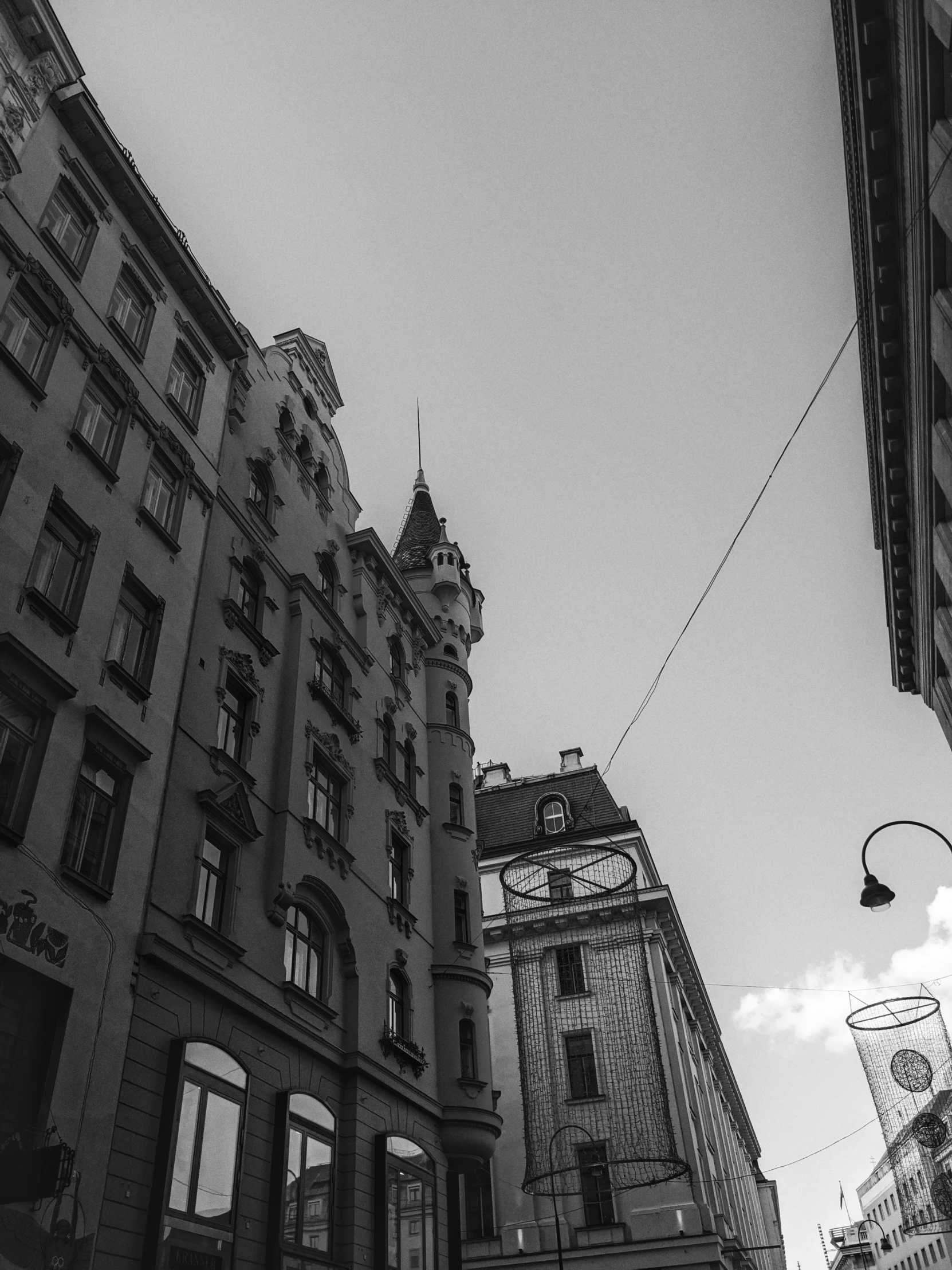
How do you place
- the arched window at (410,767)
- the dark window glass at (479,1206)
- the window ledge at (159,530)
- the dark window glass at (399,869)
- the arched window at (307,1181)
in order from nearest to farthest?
the arched window at (307,1181), the window ledge at (159,530), the dark window glass at (399,869), the arched window at (410,767), the dark window glass at (479,1206)

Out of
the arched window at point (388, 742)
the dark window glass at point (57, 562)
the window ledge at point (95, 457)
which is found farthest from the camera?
the arched window at point (388, 742)

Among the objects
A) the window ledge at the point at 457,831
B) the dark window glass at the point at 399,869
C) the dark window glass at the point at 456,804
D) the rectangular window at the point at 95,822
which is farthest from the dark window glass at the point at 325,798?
the dark window glass at the point at 456,804

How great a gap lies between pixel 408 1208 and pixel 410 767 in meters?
12.7

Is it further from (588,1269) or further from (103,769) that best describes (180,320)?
(588,1269)

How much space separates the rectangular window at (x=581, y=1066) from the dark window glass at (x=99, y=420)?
3274 centimetres

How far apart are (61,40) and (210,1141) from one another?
22.1 m

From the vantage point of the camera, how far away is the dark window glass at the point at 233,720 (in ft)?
68.1

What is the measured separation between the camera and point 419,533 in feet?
144

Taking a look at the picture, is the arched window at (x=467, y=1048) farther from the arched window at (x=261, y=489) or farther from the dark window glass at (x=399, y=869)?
the arched window at (x=261, y=489)

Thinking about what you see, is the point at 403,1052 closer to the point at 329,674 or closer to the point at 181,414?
the point at 329,674

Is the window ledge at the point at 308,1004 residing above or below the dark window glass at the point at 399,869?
below

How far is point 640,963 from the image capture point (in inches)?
1671

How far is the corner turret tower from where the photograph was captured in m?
26.3

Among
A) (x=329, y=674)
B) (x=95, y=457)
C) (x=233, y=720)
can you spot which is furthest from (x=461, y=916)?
(x=95, y=457)
